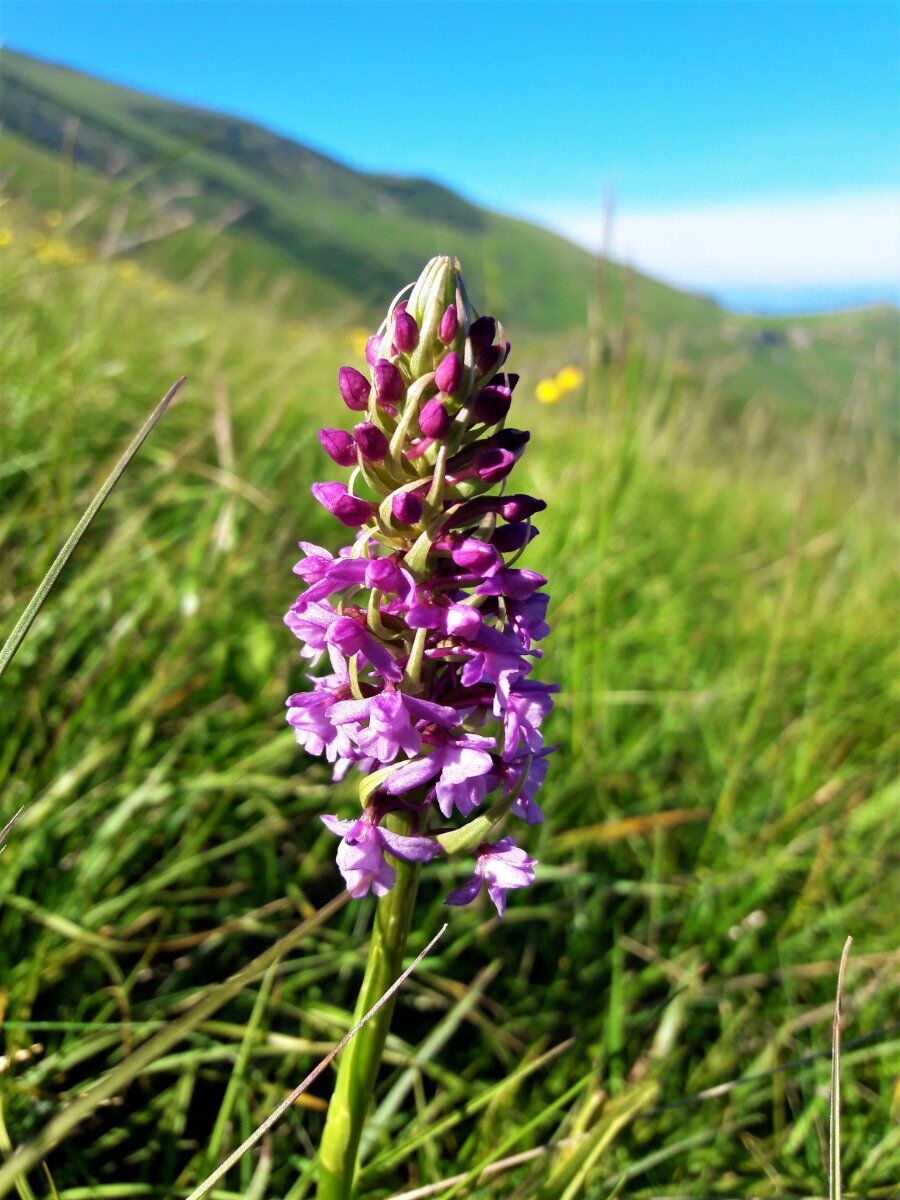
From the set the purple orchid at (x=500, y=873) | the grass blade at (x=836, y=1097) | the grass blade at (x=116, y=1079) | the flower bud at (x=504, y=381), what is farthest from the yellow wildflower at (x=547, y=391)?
the grass blade at (x=116, y=1079)

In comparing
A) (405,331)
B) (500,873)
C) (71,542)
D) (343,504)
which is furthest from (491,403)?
(500,873)

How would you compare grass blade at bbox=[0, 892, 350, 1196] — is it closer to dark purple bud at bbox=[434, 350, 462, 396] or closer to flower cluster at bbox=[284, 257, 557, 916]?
flower cluster at bbox=[284, 257, 557, 916]

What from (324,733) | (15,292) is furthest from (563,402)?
(324,733)

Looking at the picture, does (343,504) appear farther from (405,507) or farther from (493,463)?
(493,463)

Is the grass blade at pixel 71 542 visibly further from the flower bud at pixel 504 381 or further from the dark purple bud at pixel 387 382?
the flower bud at pixel 504 381

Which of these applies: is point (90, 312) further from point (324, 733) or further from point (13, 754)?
point (324, 733)

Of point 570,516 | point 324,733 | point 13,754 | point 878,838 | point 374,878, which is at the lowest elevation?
point 878,838
